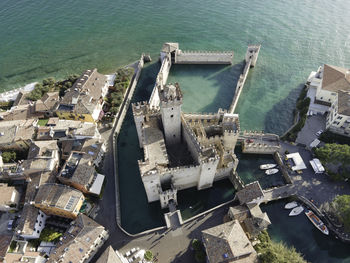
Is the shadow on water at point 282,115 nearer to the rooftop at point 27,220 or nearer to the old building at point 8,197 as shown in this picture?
the rooftop at point 27,220

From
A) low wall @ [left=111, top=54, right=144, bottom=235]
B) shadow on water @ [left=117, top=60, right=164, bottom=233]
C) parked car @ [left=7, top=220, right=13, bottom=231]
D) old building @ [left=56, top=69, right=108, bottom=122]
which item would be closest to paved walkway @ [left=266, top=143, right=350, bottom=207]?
shadow on water @ [left=117, top=60, right=164, bottom=233]

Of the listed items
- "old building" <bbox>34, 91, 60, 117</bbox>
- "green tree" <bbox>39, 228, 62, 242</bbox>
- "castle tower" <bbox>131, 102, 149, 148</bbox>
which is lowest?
"green tree" <bbox>39, 228, 62, 242</bbox>

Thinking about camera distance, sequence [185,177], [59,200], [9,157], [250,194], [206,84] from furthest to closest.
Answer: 1. [206,84]
2. [9,157]
3. [185,177]
4. [250,194]
5. [59,200]

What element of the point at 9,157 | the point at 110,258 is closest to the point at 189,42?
the point at 9,157

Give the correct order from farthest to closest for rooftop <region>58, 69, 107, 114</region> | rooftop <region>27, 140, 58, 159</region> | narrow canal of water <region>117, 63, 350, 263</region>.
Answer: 1. rooftop <region>58, 69, 107, 114</region>
2. rooftop <region>27, 140, 58, 159</region>
3. narrow canal of water <region>117, 63, 350, 263</region>

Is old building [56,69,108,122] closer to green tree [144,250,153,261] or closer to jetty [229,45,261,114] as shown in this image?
green tree [144,250,153,261]

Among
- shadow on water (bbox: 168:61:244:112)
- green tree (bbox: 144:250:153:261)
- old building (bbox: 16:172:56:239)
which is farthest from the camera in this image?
shadow on water (bbox: 168:61:244:112)

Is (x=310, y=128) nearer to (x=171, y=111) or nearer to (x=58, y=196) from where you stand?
(x=171, y=111)

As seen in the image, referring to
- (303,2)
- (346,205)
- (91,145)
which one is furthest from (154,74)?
(303,2)
